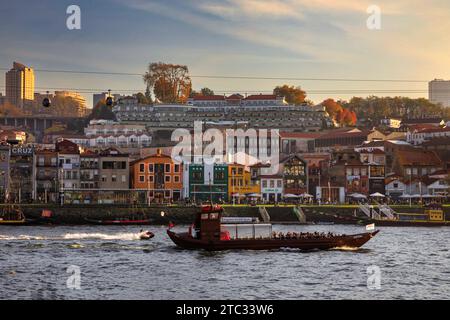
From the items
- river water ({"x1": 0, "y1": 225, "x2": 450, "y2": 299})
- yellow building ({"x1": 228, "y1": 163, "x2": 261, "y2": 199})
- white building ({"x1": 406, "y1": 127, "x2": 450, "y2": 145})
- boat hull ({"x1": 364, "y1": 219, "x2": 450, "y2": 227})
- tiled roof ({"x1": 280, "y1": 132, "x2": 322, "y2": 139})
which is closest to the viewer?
river water ({"x1": 0, "y1": 225, "x2": 450, "y2": 299})

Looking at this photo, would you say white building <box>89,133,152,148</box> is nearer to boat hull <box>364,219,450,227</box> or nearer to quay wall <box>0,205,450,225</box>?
quay wall <box>0,205,450,225</box>

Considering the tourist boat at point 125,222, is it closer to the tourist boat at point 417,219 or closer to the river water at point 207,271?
the river water at point 207,271

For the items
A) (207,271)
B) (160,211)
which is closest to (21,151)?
(160,211)

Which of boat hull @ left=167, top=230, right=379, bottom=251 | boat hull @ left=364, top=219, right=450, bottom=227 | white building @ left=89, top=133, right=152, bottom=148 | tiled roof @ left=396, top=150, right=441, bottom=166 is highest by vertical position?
white building @ left=89, top=133, right=152, bottom=148

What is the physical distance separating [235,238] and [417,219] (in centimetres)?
4825

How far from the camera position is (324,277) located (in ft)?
208

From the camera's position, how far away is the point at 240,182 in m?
140

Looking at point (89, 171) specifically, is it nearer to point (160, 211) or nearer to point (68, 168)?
point (68, 168)

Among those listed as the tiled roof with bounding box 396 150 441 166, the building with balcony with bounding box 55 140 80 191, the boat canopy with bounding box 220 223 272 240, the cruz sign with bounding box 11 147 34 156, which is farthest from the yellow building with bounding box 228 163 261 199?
the boat canopy with bounding box 220 223 272 240

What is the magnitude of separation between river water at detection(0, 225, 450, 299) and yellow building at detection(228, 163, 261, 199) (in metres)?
47.4

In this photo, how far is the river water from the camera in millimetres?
56594

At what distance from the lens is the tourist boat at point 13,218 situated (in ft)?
366
